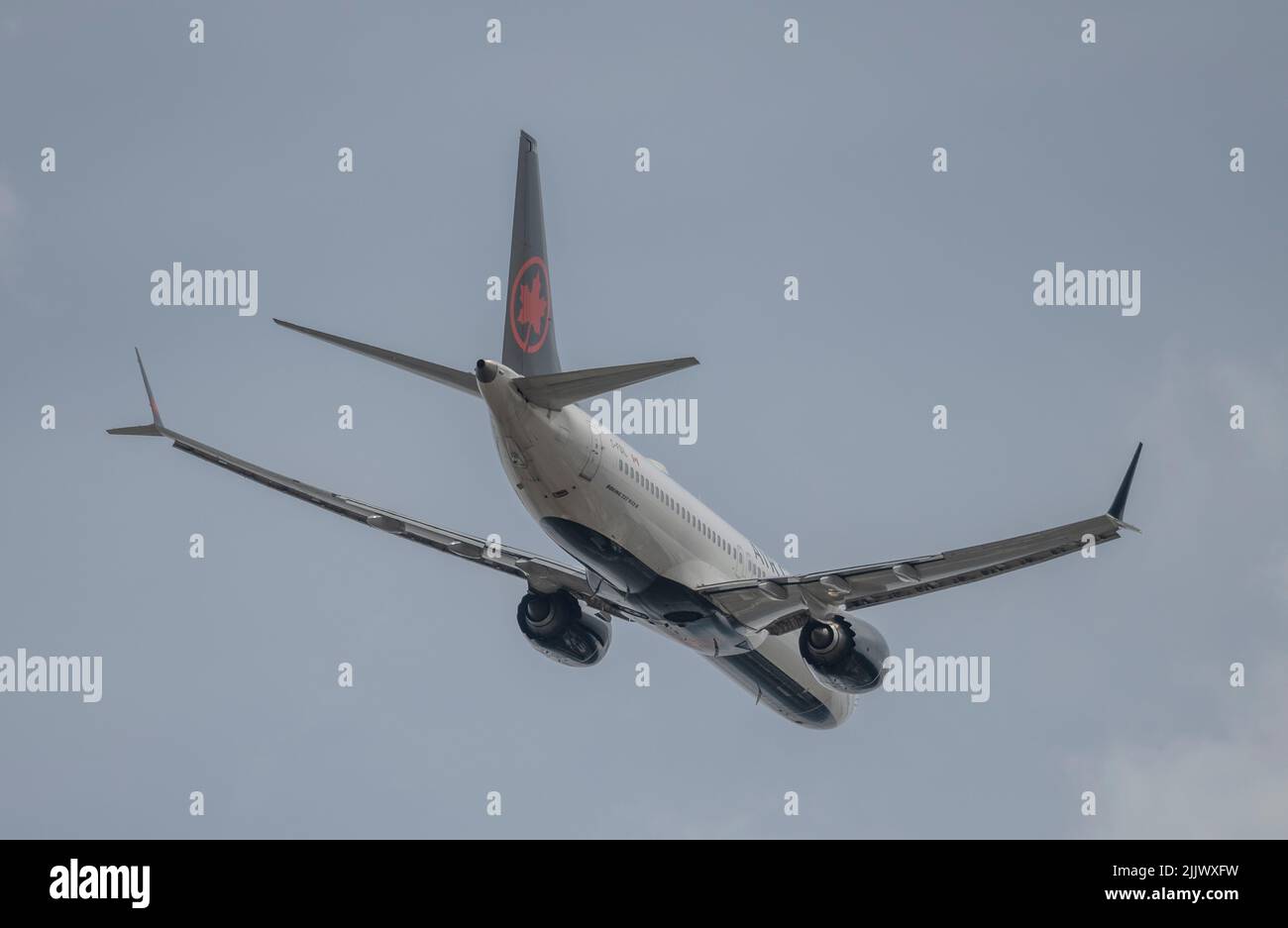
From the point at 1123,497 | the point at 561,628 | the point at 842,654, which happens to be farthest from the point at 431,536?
the point at 1123,497

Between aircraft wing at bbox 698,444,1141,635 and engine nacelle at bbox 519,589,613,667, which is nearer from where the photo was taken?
aircraft wing at bbox 698,444,1141,635

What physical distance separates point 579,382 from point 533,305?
174 inches

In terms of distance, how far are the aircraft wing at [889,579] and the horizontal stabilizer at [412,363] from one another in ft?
27.1

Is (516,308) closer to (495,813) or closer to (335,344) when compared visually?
(335,344)

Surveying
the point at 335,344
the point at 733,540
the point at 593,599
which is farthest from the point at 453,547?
the point at 335,344

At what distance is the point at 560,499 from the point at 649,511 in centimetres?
291

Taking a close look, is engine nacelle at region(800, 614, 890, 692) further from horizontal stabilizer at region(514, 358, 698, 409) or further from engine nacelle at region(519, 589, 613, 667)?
horizontal stabilizer at region(514, 358, 698, 409)

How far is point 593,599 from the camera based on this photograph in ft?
148

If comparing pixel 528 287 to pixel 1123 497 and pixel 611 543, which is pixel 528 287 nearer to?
pixel 611 543

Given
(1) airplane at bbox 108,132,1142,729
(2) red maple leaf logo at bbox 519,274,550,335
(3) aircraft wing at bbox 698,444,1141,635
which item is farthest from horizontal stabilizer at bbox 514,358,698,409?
(3) aircraft wing at bbox 698,444,1141,635

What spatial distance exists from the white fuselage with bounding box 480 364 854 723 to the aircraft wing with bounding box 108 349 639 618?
2220 millimetres

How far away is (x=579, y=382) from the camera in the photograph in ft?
117

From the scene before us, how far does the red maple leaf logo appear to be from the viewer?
39.1 meters

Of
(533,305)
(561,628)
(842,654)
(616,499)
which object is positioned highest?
(533,305)
